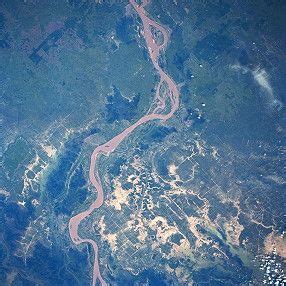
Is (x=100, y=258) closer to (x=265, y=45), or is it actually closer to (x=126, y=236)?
(x=126, y=236)

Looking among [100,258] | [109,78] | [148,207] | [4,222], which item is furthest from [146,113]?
[4,222]

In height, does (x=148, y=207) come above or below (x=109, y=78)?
below

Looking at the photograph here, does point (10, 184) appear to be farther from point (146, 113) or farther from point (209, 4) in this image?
point (209, 4)

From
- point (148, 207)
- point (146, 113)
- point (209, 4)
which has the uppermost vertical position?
point (209, 4)

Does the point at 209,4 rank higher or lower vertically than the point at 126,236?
higher

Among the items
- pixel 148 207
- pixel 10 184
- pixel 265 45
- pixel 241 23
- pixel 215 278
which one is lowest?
pixel 215 278

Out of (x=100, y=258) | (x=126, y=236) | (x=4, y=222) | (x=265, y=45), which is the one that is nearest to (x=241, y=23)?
(x=265, y=45)
